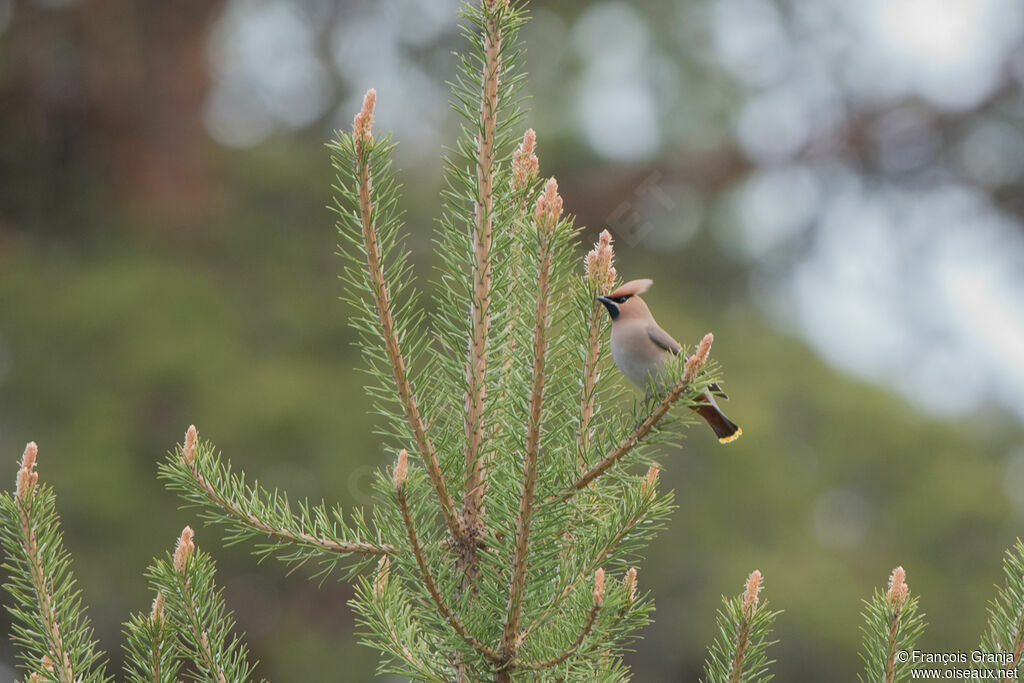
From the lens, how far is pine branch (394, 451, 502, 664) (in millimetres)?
1479

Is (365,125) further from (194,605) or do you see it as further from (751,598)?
(751,598)

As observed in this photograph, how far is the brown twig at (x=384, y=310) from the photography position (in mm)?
1545

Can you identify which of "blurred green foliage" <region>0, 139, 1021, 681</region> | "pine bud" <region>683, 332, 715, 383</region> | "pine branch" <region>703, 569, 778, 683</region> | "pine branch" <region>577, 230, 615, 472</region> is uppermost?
"blurred green foliage" <region>0, 139, 1021, 681</region>

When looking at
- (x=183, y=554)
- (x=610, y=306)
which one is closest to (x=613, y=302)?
(x=610, y=306)

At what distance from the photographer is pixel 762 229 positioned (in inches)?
246

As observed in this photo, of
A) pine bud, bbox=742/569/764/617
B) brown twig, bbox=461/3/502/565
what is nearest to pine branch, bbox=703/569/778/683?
pine bud, bbox=742/569/764/617

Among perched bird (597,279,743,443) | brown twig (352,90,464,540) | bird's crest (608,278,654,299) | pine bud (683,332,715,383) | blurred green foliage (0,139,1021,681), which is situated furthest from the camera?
blurred green foliage (0,139,1021,681)

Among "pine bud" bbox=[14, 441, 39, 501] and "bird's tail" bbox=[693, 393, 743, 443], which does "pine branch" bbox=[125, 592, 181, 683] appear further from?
"bird's tail" bbox=[693, 393, 743, 443]

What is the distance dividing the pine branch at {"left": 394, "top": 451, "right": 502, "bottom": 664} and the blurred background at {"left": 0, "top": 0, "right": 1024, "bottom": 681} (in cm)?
296

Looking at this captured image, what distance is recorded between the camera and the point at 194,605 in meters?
1.74

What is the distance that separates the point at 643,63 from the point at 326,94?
1.90 m

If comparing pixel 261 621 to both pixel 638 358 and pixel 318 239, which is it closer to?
pixel 318 239

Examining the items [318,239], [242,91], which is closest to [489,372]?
[318,239]

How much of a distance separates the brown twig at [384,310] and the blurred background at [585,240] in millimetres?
2944
